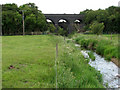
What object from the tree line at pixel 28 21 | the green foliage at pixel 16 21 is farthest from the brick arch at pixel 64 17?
the green foliage at pixel 16 21

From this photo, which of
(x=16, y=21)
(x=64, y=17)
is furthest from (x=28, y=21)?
(x=64, y=17)

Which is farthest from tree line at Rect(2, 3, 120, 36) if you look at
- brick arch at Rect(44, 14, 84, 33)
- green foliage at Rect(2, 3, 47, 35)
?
brick arch at Rect(44, 14, 84, 33)

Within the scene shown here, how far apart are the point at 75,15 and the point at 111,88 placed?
Result: 56.0m

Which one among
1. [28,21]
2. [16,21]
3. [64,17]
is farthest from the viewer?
[64,17]

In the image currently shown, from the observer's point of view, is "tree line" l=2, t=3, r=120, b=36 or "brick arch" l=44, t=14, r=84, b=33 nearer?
"tree line" l=2, t=3, r=120, b=36

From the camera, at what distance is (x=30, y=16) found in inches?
1591

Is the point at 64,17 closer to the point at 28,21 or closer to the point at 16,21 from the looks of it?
the point at 28,21

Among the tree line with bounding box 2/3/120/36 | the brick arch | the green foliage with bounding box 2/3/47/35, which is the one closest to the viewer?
the tree line with bounding box 2/3/120/36

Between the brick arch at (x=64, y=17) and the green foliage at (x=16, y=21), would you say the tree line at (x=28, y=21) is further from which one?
the brick arch at (x=64, y=17)

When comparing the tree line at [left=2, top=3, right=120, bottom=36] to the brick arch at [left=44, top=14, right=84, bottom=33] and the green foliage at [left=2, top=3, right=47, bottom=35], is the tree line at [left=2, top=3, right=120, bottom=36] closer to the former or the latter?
the green foliage at [left=2, top=3, right=47, bottom=35]

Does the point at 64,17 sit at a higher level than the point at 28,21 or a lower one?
higher

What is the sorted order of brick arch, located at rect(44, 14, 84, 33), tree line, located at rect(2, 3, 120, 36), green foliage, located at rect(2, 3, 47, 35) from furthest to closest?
brick arch, located at rect(44, 14, 84, 33), green foliage, located at rect(2, 3, 47, 35), tree line, located at rect(2, 3, 120, 36)

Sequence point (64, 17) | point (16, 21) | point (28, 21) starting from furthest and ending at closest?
point (64, 17), point (28, 21), point (16, 21)

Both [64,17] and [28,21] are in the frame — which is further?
[64,17]
